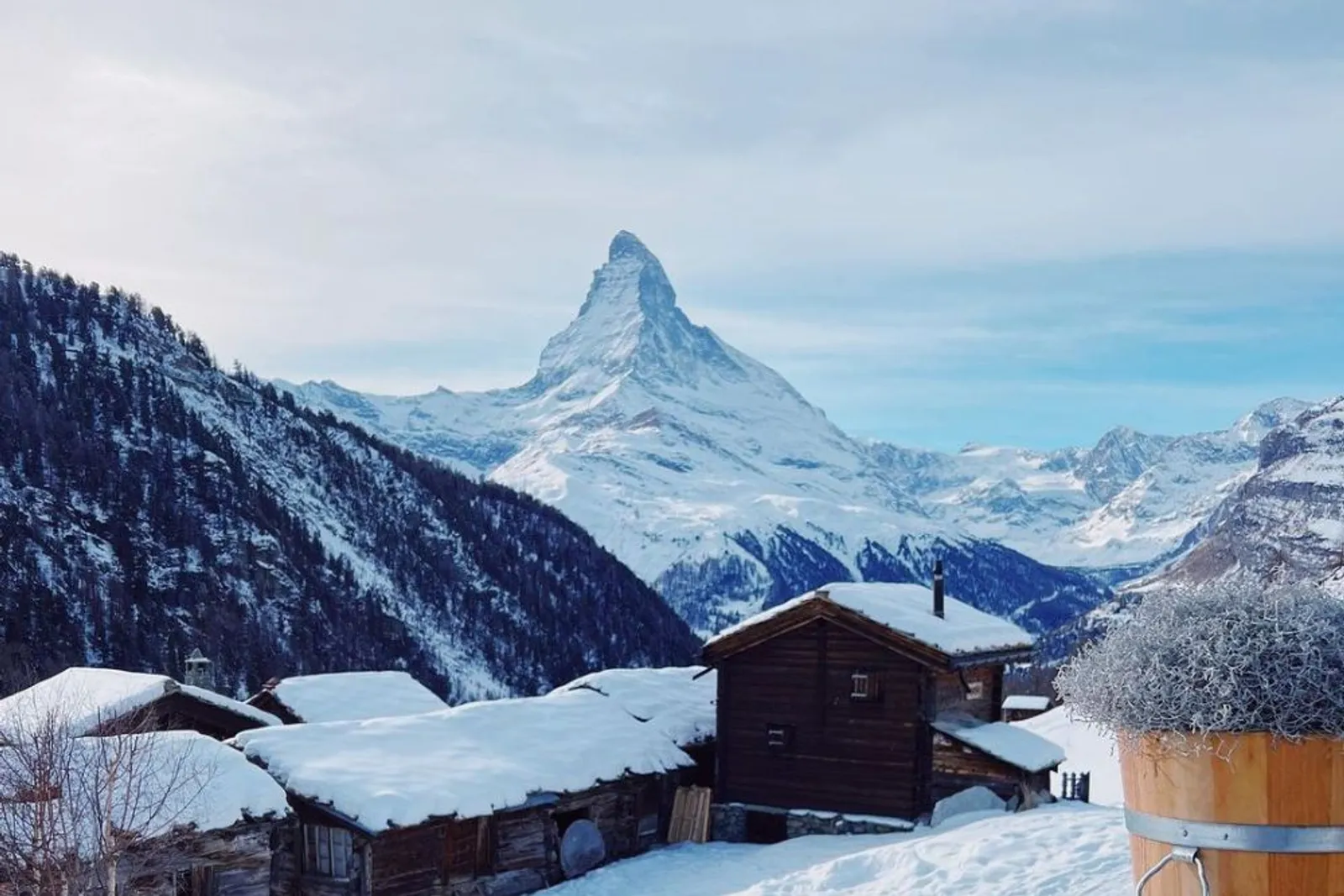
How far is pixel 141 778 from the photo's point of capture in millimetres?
19500

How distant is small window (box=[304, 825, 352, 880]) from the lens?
25656 mm

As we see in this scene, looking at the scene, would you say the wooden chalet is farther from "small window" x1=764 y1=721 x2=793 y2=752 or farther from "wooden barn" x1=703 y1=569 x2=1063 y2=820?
"small window" x1=764 y1=721 x2=793 y2=752

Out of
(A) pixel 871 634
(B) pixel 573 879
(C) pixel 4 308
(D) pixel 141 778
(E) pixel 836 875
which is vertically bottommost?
(B) pixel 573 879

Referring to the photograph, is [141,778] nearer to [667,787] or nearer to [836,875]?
[836,875]

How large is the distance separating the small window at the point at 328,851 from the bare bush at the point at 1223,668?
75.2ft

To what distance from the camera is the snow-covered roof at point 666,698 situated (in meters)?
34.7

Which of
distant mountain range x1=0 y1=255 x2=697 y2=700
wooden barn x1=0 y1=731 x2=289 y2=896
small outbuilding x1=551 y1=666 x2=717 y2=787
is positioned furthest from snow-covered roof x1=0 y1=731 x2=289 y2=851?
distant mountain range x1=0 y1=255 x2=697 y2=700

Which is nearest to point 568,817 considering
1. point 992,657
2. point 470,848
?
point 470,848

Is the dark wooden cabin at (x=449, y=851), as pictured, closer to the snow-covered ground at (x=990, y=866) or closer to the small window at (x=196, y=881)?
the small window at (x=196, y=881)

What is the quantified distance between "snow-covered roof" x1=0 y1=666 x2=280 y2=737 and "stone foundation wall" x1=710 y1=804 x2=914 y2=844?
13.1m

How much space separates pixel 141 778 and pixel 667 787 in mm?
16292

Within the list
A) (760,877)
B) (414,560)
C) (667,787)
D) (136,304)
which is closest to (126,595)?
(414,560)

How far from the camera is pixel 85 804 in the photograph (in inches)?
760

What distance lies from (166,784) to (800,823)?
52.6ft
